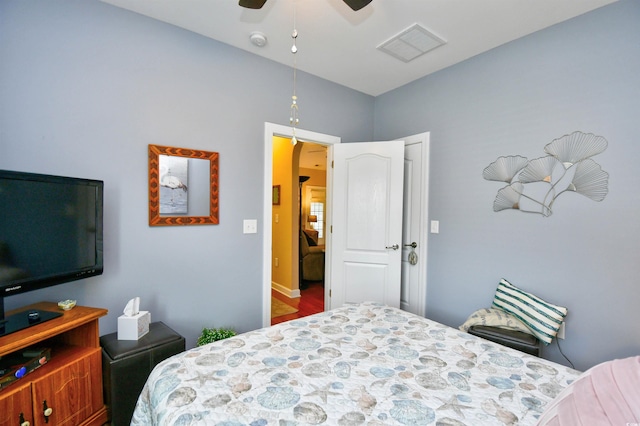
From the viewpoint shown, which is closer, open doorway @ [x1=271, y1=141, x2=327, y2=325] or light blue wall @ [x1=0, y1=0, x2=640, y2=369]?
light blue wall @ [x1=0, y1=0, x2=640, y2=369]

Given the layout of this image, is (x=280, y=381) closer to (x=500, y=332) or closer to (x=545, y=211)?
(x=500, y=332)

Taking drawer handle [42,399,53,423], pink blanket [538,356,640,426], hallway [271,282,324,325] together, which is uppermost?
pink blanket [538,356,640,426]

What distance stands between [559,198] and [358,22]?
1.91m

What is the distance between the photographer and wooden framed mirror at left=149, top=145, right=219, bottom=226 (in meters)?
2.06

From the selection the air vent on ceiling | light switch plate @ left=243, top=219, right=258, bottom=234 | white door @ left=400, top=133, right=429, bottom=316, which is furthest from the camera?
white door @ left=400, top=133, right=429, bottom=316

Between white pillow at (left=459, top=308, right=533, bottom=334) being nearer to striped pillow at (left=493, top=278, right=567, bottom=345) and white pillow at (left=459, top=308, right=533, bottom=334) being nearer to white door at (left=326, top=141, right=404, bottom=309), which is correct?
striped pillow at (left=493, top=278, right=567, bottom=345)

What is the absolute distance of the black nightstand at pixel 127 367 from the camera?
1.53 m

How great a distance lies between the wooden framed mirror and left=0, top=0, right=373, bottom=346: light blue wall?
0.06 m

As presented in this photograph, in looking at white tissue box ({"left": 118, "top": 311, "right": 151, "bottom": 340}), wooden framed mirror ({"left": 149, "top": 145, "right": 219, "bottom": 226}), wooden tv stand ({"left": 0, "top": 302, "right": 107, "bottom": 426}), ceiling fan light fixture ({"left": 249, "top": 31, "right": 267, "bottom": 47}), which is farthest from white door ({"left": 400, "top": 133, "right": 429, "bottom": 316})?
wooden tv stand ({"left": 0, "top": 302, "right": 107, "bottom": 426})

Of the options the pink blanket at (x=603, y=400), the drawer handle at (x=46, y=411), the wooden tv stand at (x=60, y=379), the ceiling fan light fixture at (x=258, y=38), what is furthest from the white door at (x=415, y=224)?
the drawer handle at (x=46, y=411)

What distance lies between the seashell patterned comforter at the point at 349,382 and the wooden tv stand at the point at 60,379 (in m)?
0.53

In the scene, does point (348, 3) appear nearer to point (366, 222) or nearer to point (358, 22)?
point (358, 22)

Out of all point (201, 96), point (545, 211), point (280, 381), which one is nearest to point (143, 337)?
point (280, 381)

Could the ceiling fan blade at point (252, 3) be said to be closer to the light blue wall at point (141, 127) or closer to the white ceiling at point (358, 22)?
the white ceiling at point (358, 22)
